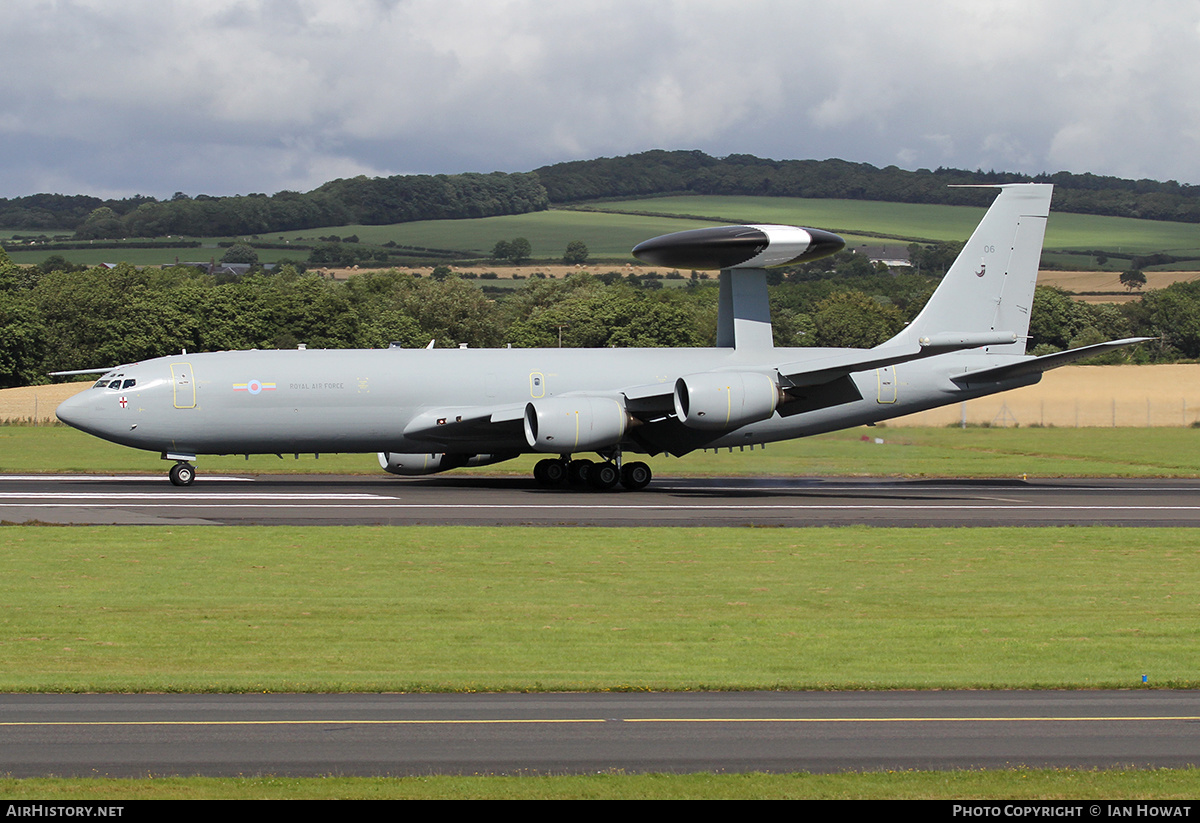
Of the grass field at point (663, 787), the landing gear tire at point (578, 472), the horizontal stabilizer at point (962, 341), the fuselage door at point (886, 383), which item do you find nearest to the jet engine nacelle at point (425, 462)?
the landing gear tire at point (578, 472)

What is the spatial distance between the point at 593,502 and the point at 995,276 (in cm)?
1646

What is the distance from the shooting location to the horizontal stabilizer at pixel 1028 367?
34594 mm

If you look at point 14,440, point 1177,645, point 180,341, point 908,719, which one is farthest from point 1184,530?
point 180,341

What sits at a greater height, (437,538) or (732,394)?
(732,394)

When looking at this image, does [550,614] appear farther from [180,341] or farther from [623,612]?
[180,341]

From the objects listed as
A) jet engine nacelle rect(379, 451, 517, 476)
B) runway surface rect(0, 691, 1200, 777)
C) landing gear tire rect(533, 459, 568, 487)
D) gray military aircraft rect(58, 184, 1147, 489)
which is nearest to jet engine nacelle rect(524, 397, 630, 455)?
gray military aircraft rect(58, 184, 1147, 489)

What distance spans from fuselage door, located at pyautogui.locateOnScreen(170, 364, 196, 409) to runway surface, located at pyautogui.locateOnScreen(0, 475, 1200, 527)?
2476 millimetres

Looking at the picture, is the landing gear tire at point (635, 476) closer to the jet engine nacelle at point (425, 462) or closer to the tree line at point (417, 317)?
the jet engine nacelle at point (425, 462)

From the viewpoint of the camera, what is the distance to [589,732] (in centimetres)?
1105

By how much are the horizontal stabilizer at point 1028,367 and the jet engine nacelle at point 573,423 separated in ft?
37.6

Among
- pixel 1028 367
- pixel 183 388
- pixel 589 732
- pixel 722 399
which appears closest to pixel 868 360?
pixel 722 399

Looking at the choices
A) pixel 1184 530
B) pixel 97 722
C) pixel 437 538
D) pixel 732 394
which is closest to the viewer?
pixel 97 722

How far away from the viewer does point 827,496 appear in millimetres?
35688

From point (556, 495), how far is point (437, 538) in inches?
422
